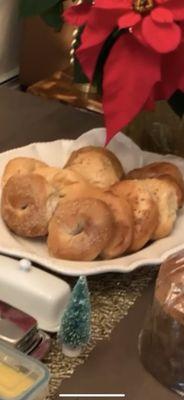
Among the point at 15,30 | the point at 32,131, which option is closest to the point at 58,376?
the point at 32,131

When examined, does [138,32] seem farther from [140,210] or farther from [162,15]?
[140,210]

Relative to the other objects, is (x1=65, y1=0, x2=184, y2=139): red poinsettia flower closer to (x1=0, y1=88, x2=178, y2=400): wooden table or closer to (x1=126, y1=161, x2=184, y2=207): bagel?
(x1=126, y1=161, x2=184, y2=207): bagel

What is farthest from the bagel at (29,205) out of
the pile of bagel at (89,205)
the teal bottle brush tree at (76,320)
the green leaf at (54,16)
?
the green leaf at (54,16)

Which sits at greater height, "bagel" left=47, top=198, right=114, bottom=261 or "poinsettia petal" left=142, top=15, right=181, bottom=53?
"poinsettia petal" left=142, top=15, right=181, bottom=53

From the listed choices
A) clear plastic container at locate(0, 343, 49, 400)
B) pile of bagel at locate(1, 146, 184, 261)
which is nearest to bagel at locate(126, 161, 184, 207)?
pile of bagel at locate(1, 146, 184, 261)

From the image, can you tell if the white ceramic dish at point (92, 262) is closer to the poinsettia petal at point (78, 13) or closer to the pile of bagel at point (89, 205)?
the pile of bagel at point (89, 205)

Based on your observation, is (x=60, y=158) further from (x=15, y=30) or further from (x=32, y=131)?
(x=15, y=30)

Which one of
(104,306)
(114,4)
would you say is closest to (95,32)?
(114,4)
